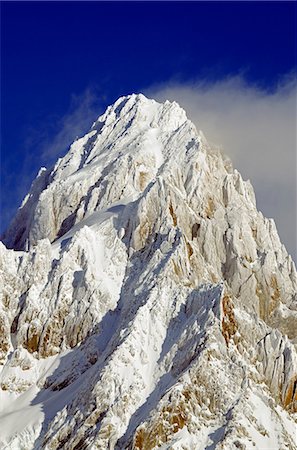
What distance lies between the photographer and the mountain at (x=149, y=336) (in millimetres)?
131875

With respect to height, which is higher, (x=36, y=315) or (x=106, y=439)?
(x=36, y=315)

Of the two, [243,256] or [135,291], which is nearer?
[135,291]

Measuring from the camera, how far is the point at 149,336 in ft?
496

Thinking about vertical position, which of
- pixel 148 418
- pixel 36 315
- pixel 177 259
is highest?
pixel 177 259

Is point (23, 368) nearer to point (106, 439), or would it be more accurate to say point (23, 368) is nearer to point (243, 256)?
point (106, 439)

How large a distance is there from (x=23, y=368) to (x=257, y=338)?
47.0 m

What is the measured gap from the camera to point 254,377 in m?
141

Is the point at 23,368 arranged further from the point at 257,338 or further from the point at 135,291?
the point at 257,338

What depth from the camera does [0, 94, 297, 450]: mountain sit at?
13188cm

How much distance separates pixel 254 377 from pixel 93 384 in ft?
90.5

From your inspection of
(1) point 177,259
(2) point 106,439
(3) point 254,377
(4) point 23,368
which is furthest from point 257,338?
(4) point 23,368

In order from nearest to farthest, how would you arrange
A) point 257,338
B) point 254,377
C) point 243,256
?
point 254,377
point 257,338
point 243,256

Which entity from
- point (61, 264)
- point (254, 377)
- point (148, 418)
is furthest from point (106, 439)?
point (61, 264)

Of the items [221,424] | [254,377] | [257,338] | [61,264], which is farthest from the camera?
[61,264]
